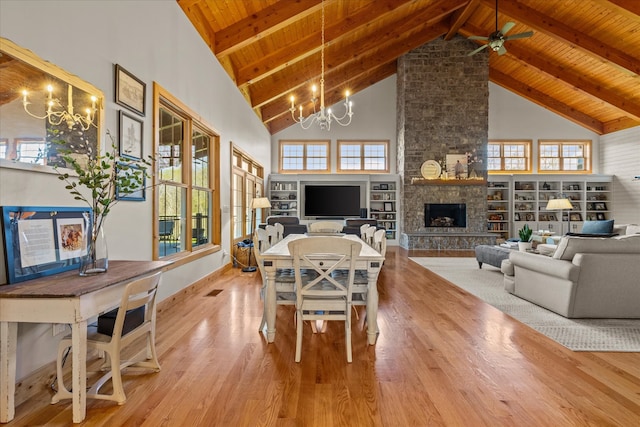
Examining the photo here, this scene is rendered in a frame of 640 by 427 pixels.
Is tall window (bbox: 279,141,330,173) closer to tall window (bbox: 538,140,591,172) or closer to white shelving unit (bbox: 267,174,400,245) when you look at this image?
white shelving unit (bbox: 267,174,400,245)

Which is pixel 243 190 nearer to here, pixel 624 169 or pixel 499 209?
pixel 499 209

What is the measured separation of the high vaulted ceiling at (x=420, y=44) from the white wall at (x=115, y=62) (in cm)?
53

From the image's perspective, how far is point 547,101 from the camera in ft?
34.1

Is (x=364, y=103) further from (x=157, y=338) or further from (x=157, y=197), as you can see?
(x=157, y=338)

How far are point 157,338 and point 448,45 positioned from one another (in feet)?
33.4

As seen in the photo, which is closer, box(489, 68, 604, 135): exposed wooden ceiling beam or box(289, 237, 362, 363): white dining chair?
box(289, 237, 362, 363): white dining chair

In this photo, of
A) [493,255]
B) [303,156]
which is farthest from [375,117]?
[493,255]

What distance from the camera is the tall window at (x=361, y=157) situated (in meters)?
10.8

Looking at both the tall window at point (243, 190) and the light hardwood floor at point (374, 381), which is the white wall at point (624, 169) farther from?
the tall window at point (243, 190)

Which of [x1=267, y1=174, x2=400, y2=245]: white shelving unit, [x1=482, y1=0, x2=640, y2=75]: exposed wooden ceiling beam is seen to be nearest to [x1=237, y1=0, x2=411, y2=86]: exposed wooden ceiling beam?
[x1=482, y1=0, x2=640, y2=75]: exposed wooden ceiling beam

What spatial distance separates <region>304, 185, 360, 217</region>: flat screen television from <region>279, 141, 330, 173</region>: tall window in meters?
0.87

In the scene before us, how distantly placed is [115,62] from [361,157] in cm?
873

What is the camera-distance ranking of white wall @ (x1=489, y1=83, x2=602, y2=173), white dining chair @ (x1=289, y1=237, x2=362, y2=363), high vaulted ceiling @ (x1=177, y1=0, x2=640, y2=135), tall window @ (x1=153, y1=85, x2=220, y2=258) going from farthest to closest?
white wall @ (x1=489, y1=83, x2=602, y2=173) → high vaulted ceiling @ (x1=177, y1=0, x2=640, y2=135) → tall window @ (x1=153, y1=85, x2=220, y2=258) → white dining chair @ (x1=289, y1=237, x2=362, y2=363)

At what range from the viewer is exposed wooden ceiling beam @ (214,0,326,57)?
4730 millimetres
